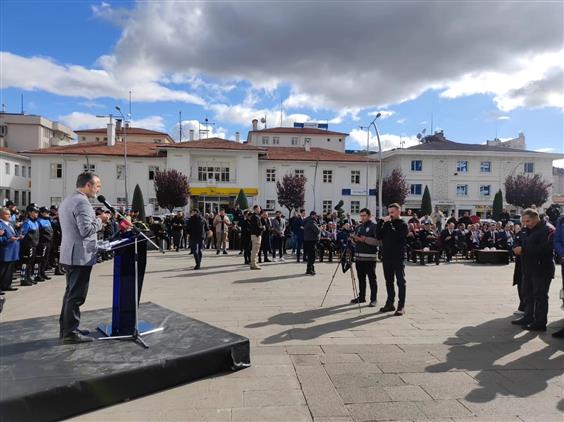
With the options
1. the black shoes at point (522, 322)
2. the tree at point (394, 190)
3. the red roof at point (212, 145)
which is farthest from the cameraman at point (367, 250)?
the tree at point (394, 190)

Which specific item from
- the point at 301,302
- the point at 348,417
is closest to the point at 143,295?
the point at 301,302

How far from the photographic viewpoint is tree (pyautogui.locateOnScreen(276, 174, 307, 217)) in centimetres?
4547

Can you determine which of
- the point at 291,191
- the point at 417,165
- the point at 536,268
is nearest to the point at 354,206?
the point at 291,191

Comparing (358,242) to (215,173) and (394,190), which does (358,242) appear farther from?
(394,190)

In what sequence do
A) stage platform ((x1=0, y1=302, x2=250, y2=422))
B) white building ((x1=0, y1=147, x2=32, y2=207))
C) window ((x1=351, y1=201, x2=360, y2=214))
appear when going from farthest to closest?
1. white building ((x1=0, y1=147, x2=32, y2=207))
2. window ((x1=351, y1=201, x2=360, y2=214))
3. stage platform ((x1=0, y1=302, x2=250, y2=422))

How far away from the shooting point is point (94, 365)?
3.99 m

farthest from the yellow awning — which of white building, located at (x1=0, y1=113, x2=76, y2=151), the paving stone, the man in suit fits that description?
the paving stone

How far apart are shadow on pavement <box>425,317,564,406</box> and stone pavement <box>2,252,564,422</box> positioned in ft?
0.04

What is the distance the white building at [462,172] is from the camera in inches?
2108

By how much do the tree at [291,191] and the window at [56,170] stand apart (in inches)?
937

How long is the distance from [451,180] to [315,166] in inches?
721

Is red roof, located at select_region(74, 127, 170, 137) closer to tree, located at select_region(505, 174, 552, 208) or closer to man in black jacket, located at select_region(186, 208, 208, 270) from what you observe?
tree, located at select_region(505, 174, 552, 208)

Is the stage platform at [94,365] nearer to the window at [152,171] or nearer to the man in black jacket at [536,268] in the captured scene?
the man in black jacket at [536,268]

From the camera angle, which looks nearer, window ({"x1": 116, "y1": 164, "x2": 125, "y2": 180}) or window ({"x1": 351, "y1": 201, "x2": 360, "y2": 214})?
window ({"x1": 116, "y1": 164, "x2": 125, "y2": 180})
